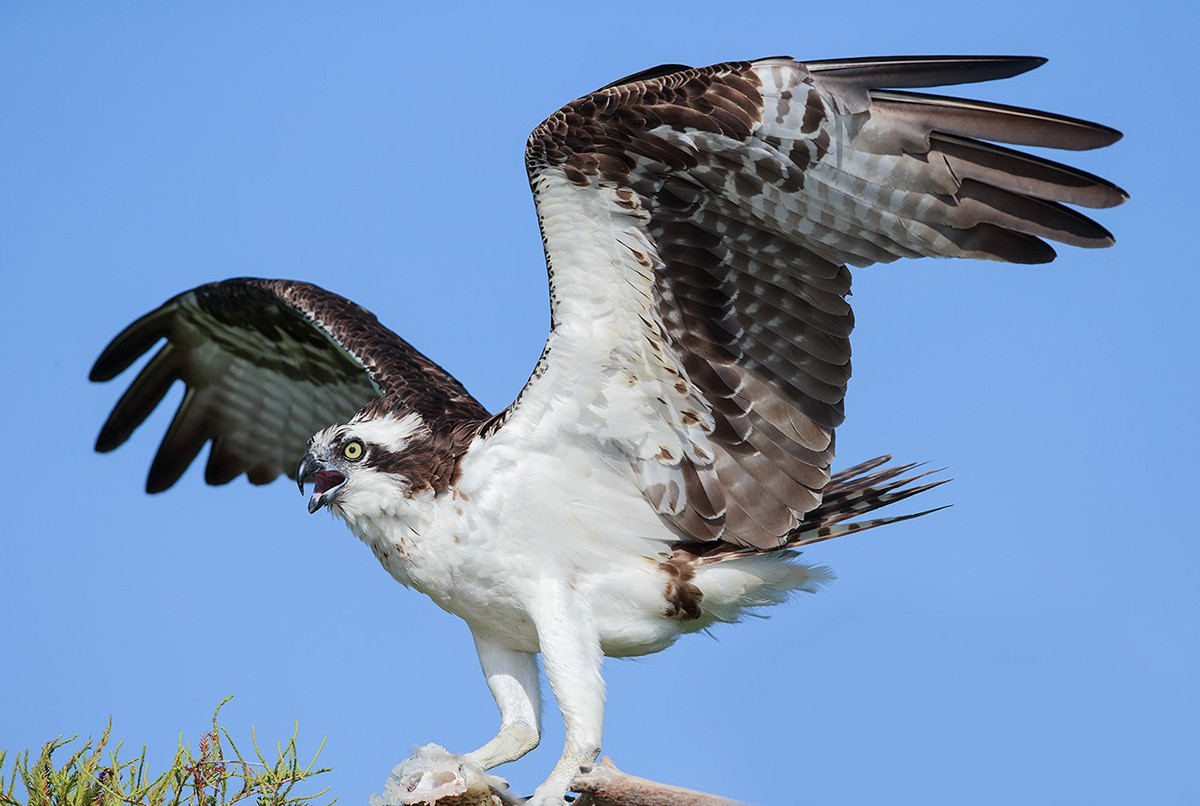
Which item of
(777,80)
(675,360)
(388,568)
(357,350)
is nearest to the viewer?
(777,80)

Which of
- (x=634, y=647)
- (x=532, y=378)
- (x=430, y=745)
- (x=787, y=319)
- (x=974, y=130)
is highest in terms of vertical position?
(x=974, y=130)

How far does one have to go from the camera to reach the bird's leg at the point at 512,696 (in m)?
6.62

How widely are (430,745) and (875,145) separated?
322 centimetres

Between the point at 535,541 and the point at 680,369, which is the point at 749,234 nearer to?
the point at 680,369

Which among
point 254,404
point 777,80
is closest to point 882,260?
point 777,80

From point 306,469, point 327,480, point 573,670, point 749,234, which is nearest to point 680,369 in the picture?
point 749,234

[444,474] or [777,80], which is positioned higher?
[777,80]

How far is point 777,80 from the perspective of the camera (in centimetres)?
545

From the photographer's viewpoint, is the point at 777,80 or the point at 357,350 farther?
the point at 357,350

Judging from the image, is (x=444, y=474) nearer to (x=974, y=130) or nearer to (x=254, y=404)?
(x=974, y=130)

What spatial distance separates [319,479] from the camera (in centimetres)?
673

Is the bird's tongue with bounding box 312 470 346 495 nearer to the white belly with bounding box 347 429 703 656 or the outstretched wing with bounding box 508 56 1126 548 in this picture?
the white belly with bounding box 347 429 703 656

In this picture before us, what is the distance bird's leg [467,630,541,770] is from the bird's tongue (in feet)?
3.49

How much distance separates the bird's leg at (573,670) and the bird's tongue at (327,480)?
121cm
